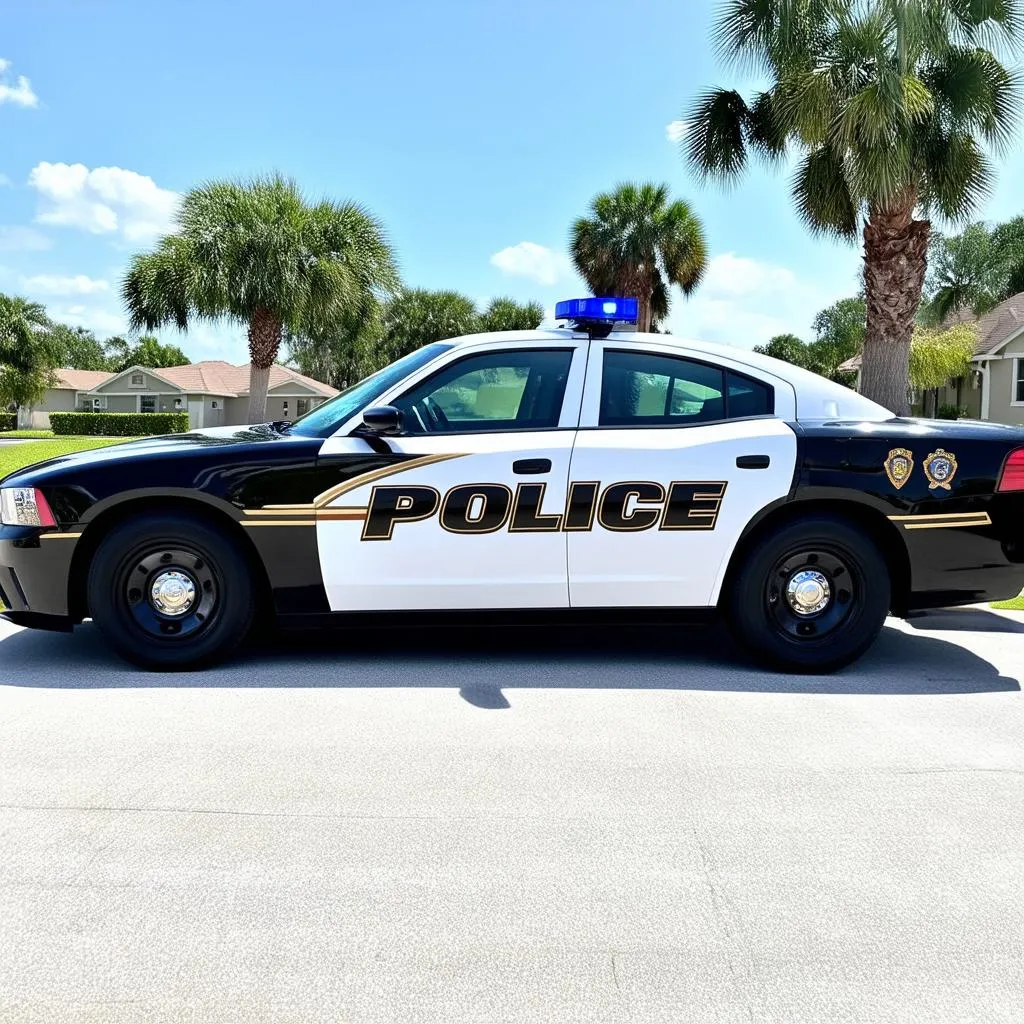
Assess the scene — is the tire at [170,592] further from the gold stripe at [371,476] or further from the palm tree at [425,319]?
the palm tree at [425,319]

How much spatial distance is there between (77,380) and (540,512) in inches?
2917

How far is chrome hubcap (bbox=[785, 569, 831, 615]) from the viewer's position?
5281 mm

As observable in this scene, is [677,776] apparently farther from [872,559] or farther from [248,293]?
[248,293]

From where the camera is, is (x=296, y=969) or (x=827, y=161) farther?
(x=827, y=161)

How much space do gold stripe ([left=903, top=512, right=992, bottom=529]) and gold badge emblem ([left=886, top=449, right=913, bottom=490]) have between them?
210 mm

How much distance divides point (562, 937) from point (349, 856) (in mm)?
765

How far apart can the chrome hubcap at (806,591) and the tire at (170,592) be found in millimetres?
2696

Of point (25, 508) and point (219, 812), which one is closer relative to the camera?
point (219, 812)

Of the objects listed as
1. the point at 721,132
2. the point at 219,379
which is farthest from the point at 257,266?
the point at 219,379

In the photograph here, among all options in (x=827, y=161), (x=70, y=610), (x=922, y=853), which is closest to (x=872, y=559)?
(x=922, y=853)

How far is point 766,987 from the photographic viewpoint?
2488 mm

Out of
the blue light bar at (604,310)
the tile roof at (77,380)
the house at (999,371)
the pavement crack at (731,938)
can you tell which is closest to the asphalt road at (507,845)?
the pavement crack at (731,938)

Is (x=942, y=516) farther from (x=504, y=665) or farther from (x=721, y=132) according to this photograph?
(x=721, y=132)

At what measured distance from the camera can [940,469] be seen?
208 inches
